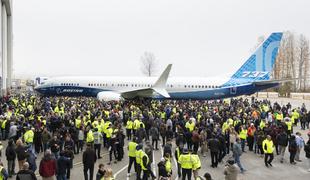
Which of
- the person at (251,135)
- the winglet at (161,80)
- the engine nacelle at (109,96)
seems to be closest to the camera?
the person at (251,135)

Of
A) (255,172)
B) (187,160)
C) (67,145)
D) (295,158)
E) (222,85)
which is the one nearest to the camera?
(187,160)

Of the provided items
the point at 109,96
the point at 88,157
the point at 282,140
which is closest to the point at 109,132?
the point at 88,157

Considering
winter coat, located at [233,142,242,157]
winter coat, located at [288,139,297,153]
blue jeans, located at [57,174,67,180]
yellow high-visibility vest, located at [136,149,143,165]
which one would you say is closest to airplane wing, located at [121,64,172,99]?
winter coat, located at [288,139,297,153]

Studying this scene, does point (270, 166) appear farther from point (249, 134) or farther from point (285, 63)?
point (285, 63)

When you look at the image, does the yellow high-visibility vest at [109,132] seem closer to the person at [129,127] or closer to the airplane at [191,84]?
the person at [129,127]

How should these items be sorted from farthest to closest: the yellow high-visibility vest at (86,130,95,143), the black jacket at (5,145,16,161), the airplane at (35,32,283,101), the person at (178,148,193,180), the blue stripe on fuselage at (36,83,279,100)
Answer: the blue stripe on fuselage at (36,83,279,100)
the airplane at (35,32,283,101)
the yellow high-visibility vest at (86,130,95,143)
the black jacket at (5,145,16,161)
the person at (178,148,193,180)

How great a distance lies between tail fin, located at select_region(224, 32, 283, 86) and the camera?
3359cm

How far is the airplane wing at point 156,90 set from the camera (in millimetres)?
29609

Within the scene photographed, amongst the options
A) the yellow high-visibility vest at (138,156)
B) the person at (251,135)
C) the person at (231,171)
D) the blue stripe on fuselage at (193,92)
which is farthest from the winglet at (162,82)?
the person at (231,171)

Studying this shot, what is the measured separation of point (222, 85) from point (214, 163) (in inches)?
843

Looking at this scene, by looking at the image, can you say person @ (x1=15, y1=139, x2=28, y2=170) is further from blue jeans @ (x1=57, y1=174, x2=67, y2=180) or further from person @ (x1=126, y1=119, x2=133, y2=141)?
person @ (x1=126, y1=119, x2=133, y2=141)

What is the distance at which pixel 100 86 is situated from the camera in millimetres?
35219

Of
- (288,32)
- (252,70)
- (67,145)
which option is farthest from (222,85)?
(288,32)

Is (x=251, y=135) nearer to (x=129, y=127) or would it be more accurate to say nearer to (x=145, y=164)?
(x=129, y=127)
